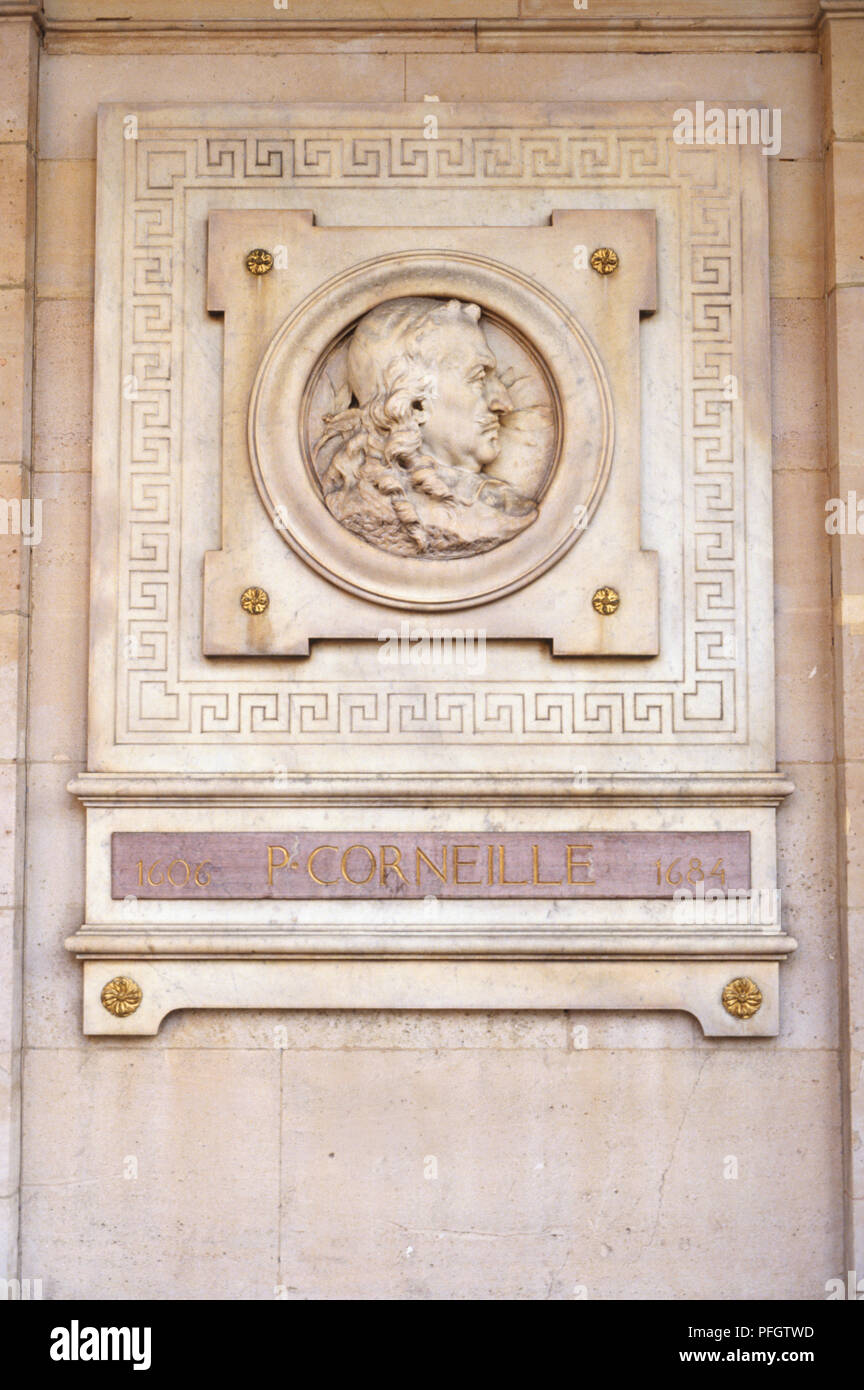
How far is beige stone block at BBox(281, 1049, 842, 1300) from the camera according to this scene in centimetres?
441

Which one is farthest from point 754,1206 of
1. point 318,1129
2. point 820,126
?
point 820,126

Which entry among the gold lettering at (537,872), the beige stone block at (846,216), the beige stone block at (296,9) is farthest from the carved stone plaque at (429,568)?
the beige stone block at (296,9)

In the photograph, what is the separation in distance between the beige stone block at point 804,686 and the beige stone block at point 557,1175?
1.02 meters

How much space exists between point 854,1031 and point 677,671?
4.22 feet

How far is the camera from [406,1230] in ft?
14.5

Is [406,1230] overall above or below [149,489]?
below

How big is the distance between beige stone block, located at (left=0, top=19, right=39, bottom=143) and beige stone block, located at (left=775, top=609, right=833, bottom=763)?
3.05 m

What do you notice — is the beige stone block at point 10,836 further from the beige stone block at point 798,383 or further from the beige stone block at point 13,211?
the beige stone block at point 798,383

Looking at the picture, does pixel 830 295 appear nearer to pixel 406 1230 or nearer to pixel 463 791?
pixel 463 791

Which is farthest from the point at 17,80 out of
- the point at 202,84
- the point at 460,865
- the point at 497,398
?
the point at 460,865

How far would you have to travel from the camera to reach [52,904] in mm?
4566

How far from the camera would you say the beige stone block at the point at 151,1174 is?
443 centimetres

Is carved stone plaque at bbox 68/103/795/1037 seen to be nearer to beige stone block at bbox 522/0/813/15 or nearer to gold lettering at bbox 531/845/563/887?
gold lettering at bbox 531/845/563/887

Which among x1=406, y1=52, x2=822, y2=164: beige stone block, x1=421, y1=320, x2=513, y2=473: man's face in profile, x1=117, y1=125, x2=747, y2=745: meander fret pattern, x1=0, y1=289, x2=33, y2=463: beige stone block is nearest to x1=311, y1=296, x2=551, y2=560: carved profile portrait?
x1=421, y1=320, x2=513, y2=473: man's face in profile
